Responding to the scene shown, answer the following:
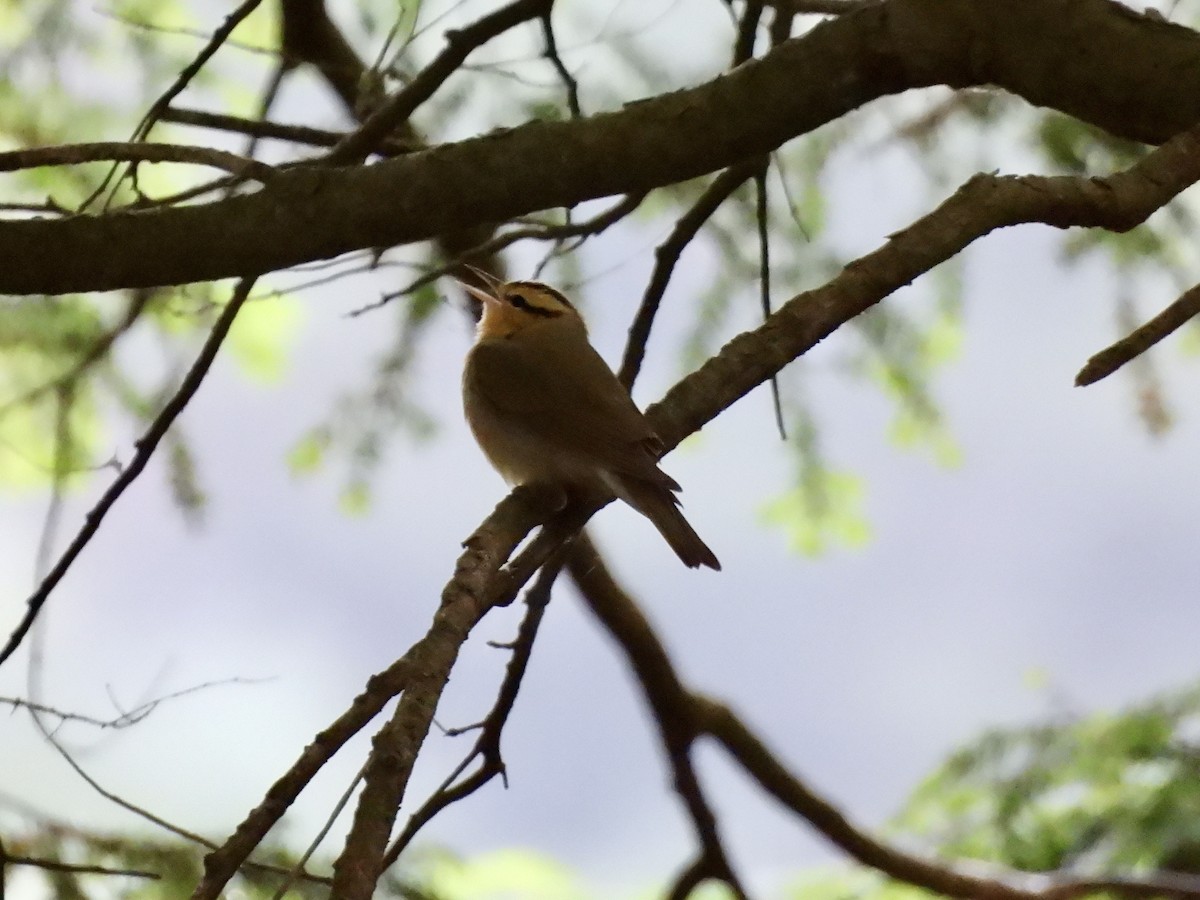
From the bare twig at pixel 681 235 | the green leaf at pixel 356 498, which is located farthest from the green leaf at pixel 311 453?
the bare twig at pixel 681 235

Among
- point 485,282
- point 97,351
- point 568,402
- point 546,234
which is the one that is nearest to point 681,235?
point 546,234

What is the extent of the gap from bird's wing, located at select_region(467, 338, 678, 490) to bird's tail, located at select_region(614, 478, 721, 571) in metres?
0.05

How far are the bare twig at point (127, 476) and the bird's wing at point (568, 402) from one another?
66 cm

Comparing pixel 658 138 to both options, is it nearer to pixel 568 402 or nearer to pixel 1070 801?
pixel 568 402

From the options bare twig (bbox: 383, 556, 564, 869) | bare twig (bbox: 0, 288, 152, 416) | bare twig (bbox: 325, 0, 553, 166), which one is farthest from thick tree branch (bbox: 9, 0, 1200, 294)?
bare twig (bbox: 0, 288, 152, 416)

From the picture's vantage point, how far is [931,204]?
11.1 ft

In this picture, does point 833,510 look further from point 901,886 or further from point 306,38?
point 306,38

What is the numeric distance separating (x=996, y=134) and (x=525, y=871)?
2250 mm

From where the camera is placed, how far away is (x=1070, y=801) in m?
3.11

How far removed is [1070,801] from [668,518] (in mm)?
1450

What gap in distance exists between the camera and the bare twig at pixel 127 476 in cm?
181

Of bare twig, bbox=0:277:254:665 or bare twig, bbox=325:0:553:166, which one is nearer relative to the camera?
bare twig, bbox=0:277:254:665

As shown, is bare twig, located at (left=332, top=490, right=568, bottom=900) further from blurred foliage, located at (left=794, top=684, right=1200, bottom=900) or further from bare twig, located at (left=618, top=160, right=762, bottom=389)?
blurred foliage, located at (left=794, top=684, right=1200, bottom=900)

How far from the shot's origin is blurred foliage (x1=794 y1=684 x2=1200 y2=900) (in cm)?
276
